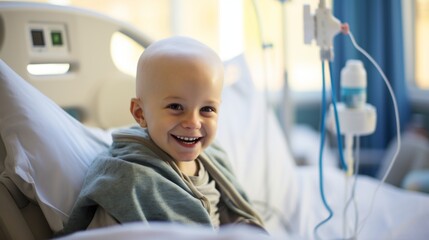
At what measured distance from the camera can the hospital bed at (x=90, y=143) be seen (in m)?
1.04

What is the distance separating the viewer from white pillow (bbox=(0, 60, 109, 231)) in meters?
1.04

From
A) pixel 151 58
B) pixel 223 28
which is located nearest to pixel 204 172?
pixel 151 58

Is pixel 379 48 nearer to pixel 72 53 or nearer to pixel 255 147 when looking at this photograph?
pixel 255 147

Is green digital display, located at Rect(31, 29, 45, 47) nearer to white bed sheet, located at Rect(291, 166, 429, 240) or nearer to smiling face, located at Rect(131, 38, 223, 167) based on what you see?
smiling face, located at Rect(131, 38, 223, 167)

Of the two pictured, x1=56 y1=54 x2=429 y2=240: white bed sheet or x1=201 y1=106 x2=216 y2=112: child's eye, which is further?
x1=56 y1=54 x2=429 y2=240: white bed sheet

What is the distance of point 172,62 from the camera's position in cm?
100

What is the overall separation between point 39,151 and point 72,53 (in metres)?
0.43

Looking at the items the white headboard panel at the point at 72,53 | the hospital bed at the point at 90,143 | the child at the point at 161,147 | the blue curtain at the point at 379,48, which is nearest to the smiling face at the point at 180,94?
the child at the point at 161,147

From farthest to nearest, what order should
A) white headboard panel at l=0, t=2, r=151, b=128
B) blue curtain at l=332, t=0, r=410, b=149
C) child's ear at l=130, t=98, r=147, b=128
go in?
blue curtain at l=332, t=0, r=410, b=149 → white headboard panel at l=0, t=2, r=151, b=128 → child's ear at l=130, t=98, r=147, b=128

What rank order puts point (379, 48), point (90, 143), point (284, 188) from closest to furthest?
→ point (90, 143) < point (284, 188) < point (379, 48)

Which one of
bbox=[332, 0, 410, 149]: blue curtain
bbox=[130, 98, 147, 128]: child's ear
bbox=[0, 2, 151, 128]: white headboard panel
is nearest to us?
bbox=[130, 98, 147, 128]: child's ear

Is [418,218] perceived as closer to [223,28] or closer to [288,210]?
[288,210]

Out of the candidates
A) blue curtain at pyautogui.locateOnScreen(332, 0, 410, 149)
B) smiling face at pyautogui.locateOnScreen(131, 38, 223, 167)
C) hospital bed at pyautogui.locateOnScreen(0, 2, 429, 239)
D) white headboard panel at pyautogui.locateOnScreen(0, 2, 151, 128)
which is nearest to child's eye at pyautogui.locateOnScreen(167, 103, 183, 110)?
smiling face at pyautogui.locateOnScreen(131, 38, 223, 167)

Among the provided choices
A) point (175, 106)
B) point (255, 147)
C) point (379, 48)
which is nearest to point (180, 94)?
point (175, 106)
